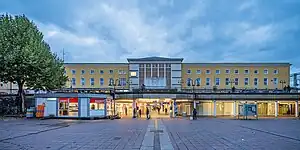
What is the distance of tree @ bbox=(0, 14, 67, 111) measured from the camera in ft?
125

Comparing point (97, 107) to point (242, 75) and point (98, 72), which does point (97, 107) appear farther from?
point (242, 75)

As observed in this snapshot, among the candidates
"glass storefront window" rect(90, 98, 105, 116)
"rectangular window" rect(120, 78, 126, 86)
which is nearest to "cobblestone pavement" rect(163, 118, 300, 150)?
"glass storefront window" rect(90, 98, 105, 116)

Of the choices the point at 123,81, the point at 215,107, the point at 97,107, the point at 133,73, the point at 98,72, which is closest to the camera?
the point at 97,107

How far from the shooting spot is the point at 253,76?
271 ft

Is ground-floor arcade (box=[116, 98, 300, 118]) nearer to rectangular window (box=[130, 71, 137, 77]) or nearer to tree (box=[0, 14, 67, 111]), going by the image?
rectangular window (box=[130, 71, 137, 77])

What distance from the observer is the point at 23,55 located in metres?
38.2

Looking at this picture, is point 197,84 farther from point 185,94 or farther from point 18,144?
point 18,144

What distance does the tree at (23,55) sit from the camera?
3812 cm

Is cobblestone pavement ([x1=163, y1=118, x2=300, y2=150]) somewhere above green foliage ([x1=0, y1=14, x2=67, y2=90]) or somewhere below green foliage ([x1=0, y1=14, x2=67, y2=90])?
below

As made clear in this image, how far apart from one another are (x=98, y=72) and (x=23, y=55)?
46.0 m

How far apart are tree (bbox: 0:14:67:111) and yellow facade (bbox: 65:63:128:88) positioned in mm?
39529

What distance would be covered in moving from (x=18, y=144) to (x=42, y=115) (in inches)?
1203

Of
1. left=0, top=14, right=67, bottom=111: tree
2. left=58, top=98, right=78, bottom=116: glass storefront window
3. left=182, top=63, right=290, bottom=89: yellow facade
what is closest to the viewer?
left=0, top=14, right=67, bottom=111: tree

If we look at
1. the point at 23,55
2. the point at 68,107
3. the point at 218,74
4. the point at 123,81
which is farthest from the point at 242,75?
the point at 23,55
